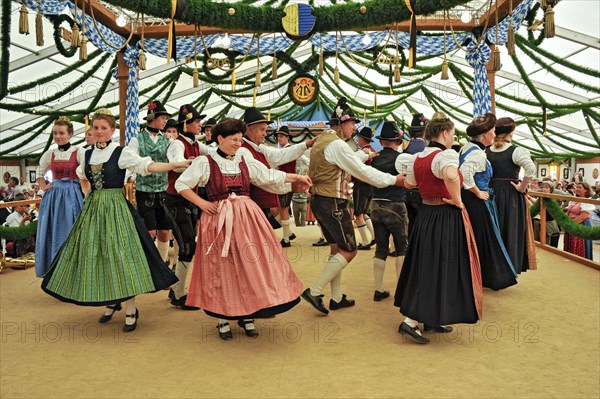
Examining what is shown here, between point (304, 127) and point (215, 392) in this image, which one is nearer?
point (215, 392)

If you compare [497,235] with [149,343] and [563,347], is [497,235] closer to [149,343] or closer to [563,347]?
[563,347]

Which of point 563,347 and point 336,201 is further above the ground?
point 336,201

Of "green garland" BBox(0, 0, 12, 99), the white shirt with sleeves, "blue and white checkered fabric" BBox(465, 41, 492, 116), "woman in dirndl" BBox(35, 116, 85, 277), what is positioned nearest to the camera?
the white shirt with sleeves

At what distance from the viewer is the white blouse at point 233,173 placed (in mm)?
3109

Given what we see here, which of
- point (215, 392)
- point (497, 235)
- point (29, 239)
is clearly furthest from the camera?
point (29, 239)

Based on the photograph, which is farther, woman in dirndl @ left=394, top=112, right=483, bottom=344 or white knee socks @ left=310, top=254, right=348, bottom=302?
white knee socks @ left=310, top=254, right=348, bottom=302

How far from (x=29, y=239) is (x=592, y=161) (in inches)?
570

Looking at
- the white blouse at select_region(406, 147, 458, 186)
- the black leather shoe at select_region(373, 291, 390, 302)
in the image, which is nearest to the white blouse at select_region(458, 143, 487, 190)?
the white blouse at select_region(406, 147, 458, 186)

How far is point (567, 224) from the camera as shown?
587cm

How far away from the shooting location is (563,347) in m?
3.08

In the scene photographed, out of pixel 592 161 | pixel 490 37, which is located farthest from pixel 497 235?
pixel 592 161

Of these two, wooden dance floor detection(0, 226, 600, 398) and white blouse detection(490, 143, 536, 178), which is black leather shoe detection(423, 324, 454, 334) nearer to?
wooden dance floor detection(0, 226, 600, 398)

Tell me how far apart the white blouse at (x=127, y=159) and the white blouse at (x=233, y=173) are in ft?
1.05

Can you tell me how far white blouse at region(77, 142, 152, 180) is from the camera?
3.28m
